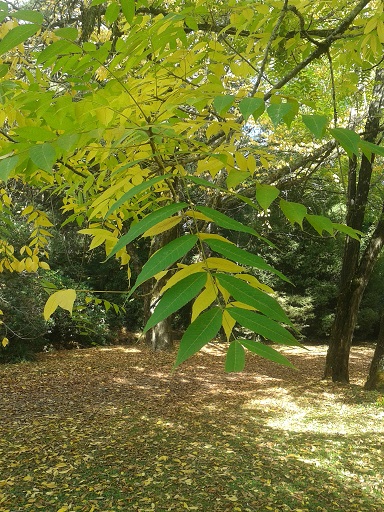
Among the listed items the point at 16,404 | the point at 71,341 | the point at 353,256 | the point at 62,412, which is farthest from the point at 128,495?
the point at 71,341

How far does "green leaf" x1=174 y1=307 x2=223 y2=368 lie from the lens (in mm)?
701

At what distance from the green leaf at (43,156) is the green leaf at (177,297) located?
0.39 meters

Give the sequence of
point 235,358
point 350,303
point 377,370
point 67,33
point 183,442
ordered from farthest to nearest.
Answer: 1. point 350,303
2. point 377,370
3. point 183,442
4. point 67,33
5. point 235,358

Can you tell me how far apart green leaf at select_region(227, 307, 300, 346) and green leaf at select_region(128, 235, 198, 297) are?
14cm

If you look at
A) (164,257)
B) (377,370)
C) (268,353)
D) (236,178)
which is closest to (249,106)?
(236,178)

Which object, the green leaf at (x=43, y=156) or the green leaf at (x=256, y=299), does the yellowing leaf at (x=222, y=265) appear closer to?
the green leaf at (x=256, y=299)

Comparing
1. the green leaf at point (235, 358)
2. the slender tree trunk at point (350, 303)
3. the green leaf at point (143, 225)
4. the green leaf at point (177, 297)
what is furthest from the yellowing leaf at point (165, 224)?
the slender tree trunk at point (350, 303)

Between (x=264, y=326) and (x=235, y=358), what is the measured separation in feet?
0.38

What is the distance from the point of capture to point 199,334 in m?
0.74

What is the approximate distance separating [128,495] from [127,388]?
412 centimetres

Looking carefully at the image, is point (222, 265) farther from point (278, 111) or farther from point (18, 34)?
point (18, 34)

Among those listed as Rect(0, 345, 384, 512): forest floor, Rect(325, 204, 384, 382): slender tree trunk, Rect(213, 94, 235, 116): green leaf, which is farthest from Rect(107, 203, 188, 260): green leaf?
Rect(325, 204, 384, 382): slender tree trunk

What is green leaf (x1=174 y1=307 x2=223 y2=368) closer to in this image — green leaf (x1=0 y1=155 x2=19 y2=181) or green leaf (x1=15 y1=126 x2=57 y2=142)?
green leaf (x1=0 y1=155 x2=19 y2=181)

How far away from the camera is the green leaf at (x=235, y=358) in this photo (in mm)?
833
